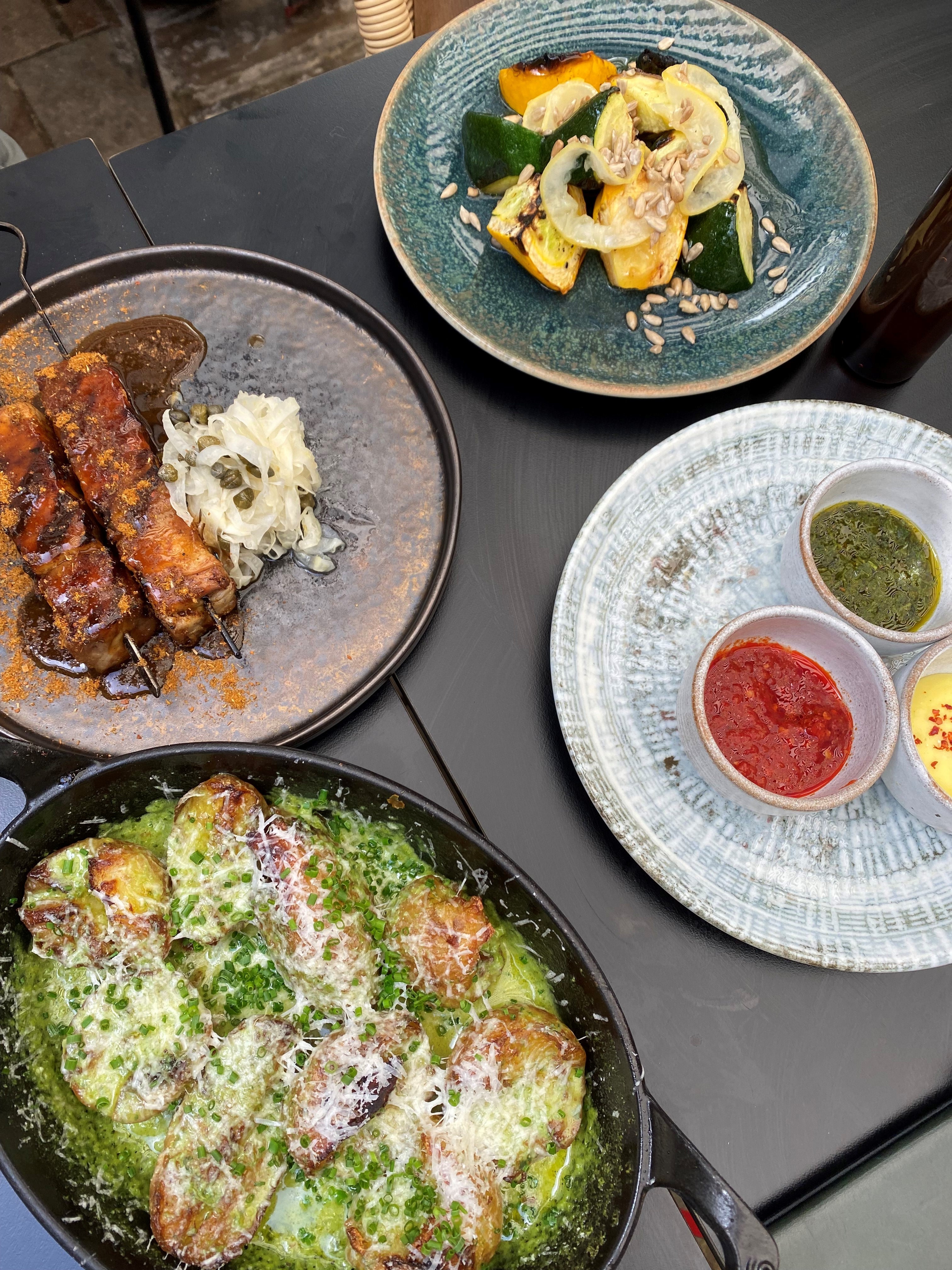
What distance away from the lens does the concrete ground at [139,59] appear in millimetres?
4473

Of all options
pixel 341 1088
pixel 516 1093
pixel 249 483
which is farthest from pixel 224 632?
pixel 516 1093

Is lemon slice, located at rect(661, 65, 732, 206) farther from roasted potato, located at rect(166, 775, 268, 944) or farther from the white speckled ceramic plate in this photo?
roasted potato, located at rect(166, 775, 268, 944)

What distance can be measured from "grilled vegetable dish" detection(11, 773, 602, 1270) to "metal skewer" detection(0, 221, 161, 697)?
1.19 ft

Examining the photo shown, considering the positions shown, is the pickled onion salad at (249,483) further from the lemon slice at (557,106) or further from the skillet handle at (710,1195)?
the skillet handle at (710,1195)

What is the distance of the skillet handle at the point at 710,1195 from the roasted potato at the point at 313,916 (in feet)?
1.94

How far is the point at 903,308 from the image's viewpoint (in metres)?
2.09

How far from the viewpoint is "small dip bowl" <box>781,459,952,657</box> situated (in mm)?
1795

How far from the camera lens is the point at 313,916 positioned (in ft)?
5.29

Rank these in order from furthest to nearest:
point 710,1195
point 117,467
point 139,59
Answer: point 139,59 < point 117,467 < point 710,1195

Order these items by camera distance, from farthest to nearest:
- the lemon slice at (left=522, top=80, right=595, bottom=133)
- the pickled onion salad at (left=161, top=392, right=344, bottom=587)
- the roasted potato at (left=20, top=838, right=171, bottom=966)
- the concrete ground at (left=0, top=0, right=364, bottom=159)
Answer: the concrete ground at (left=0, top=0, right=364, bottom=159), the lemon slice at (left=522, top=80, right=595, bottom=133), the pickled onion salad at (left=161, top=392, right=344, bottom=587), the roasted potato at (left=20, top=838, right=171, bottom=966)

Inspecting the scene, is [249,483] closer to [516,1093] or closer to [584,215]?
[584,215]

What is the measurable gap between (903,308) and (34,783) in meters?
2.23

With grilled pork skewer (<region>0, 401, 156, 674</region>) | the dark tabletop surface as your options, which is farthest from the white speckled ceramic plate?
grilled pork skewer (<region>0, 401, 156, 674</region>)

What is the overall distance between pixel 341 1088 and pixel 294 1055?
0.15 m
